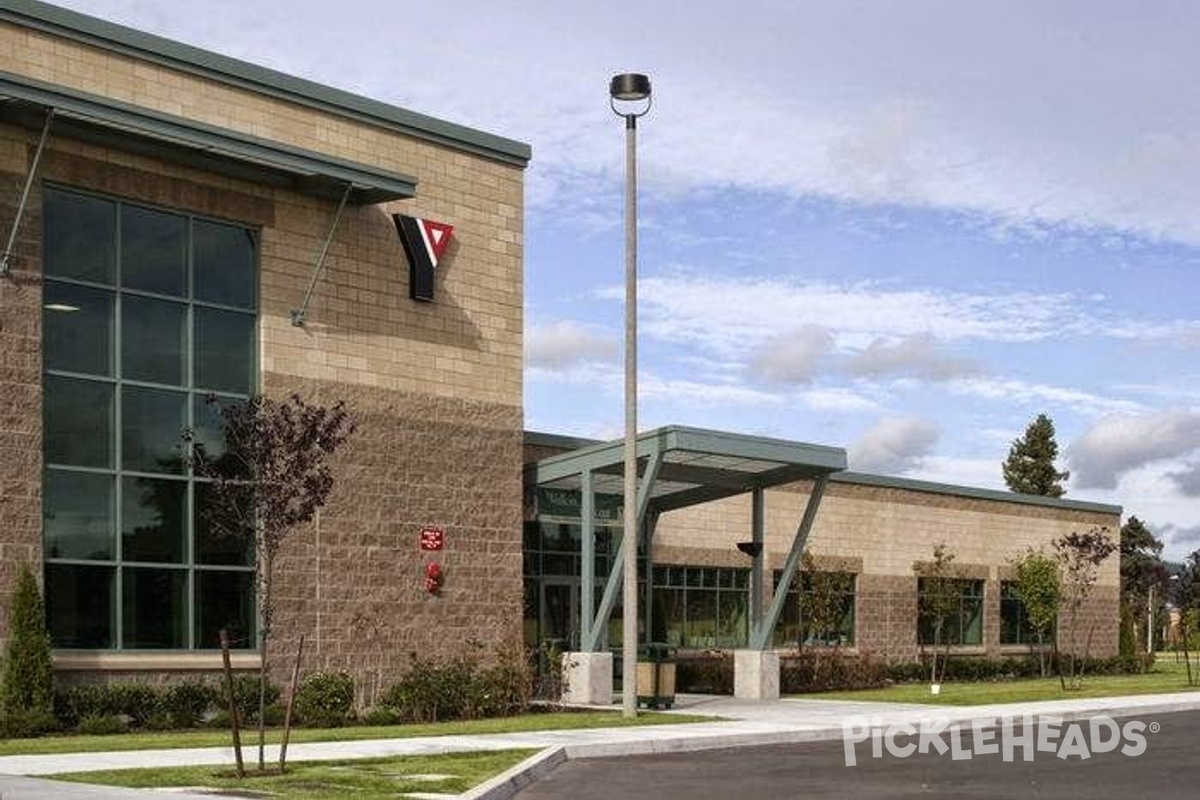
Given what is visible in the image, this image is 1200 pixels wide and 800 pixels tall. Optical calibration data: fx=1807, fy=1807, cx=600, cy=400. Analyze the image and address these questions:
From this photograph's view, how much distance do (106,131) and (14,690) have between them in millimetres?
7812

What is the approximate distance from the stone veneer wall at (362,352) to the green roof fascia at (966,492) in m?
12.9

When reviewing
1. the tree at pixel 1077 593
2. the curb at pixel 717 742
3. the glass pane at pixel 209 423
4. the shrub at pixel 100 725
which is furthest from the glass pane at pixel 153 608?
the tree at pixel 1077 593

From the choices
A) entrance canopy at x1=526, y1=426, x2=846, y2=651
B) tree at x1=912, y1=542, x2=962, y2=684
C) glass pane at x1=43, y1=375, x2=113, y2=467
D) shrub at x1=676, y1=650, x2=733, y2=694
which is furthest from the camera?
tree at x1=912, y1=542, x2=962, y2=684

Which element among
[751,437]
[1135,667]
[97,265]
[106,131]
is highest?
[106,131]

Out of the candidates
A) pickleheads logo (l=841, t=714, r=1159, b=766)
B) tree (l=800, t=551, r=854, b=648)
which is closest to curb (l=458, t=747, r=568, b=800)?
pickleheads logo (l=841, t=714, r=1159, b=766)

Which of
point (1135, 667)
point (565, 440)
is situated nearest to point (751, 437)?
point (565, 440)

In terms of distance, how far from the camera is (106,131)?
1001 inches

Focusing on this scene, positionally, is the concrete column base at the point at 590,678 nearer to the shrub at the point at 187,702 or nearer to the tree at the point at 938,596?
the shrub at the point at 187,702

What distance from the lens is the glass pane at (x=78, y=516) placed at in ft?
82.4

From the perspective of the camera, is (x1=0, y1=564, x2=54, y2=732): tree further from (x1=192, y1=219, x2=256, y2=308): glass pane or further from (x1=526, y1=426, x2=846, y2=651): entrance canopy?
(x1=526, y1=426, x2=846, y2=651): entrance canopy

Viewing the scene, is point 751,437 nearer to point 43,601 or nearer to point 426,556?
point 426,556

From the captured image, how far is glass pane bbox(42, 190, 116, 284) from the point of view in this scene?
83.2 ft

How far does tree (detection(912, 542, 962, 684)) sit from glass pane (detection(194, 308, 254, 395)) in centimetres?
2290

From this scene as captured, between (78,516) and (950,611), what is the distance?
87.1 ft
